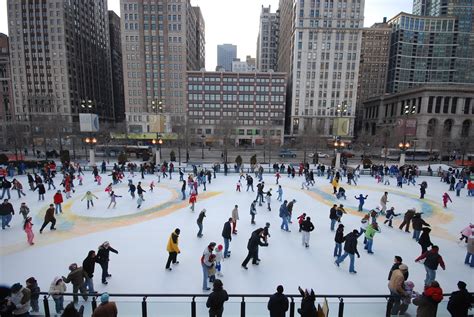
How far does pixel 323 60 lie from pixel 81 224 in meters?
76.5

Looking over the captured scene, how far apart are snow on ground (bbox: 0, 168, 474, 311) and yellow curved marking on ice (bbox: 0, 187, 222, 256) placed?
45 millimetres

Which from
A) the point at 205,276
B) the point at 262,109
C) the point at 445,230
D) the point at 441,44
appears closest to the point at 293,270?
the point at 205,276

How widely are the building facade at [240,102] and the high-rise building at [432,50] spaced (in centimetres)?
7889

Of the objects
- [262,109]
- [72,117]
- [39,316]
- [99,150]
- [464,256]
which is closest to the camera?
[39,316]

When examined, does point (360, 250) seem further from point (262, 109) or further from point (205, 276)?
point (262, 109)

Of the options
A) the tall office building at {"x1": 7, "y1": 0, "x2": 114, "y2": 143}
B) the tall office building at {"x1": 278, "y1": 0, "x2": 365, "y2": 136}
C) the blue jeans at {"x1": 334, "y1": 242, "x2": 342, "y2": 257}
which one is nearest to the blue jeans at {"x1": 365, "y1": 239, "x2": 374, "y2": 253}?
the blue jeans at {"x1": 334, "y1": 242, "x2": 342, "y2": 257}

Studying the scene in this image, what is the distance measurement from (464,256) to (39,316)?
15248mm

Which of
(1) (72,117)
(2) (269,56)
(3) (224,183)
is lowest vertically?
(3) (224,183)

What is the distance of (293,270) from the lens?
29.6 feet

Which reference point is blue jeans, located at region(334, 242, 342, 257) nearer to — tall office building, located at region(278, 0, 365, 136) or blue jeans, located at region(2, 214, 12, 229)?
blue jeans, located at region(2, 214, 12, 229)

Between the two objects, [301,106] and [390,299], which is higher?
[301,106]

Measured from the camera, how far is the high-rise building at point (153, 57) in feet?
227

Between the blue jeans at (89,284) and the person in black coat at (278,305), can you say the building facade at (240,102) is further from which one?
the person in black coat at (278,305)

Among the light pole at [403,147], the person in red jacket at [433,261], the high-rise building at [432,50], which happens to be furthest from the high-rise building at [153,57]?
the high-rise building at [432,50]
